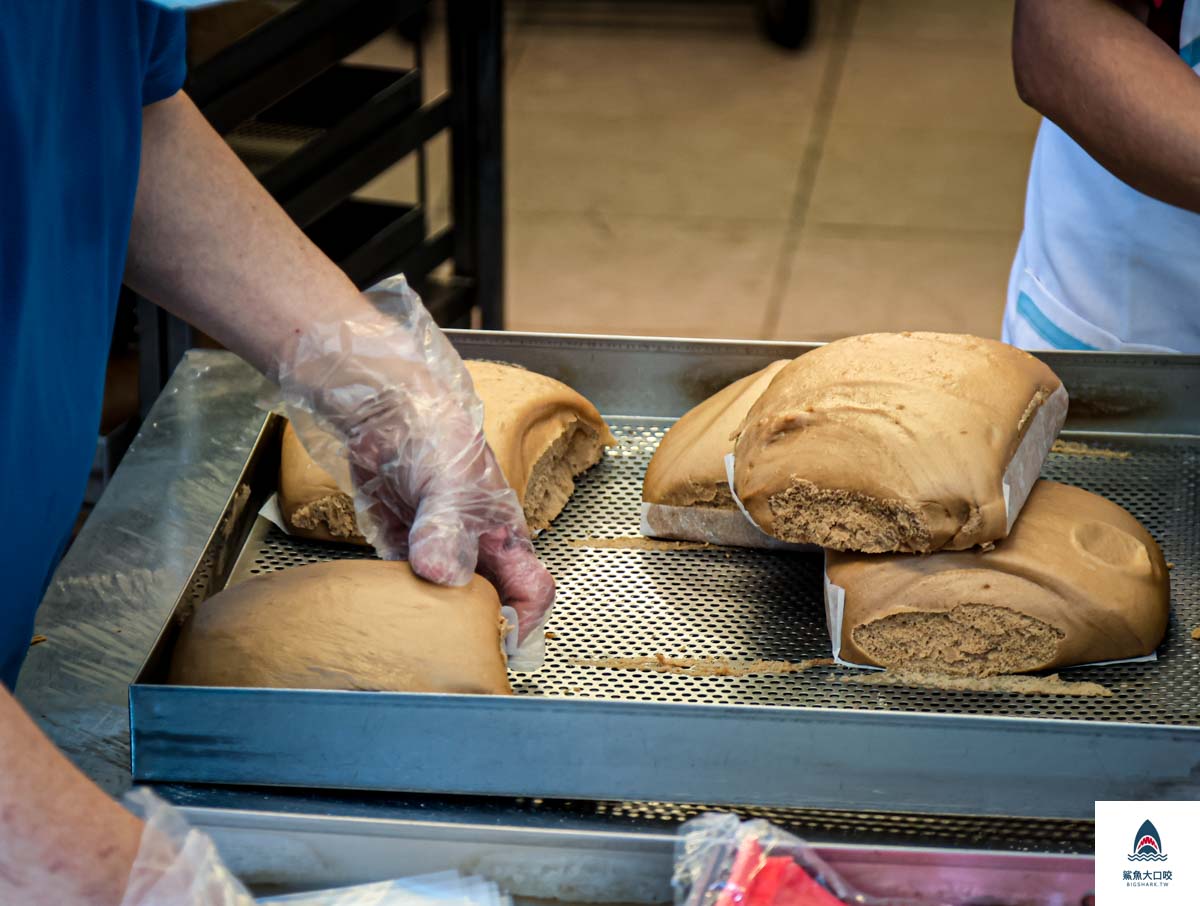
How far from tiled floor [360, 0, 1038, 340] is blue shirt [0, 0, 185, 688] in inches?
100

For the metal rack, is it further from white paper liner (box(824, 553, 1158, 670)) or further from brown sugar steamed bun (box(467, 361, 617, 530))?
white paper liner (box(824, 553, 1158, 670))

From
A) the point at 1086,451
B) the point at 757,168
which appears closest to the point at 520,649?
the point at 1086,451

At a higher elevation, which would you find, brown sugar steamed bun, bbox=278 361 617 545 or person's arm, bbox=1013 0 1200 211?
person's arm, bbox=1013 0 1200 211

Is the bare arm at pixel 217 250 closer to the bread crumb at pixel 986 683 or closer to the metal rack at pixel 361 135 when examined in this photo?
the bread crumb at pixel 986 683

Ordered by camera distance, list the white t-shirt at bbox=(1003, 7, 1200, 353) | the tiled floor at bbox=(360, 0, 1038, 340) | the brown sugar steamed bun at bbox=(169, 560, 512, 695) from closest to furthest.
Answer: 1. the brown sugar steamed bun at bbox=(169, 560, 512, 695)
2. the white t-shirt at bbox=(1003, 7, 1200, 353)
3. the tiled floor at bbox=(360, 0, 1038, 340)

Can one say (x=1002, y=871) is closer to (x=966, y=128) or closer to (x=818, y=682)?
(x=818, y=682)

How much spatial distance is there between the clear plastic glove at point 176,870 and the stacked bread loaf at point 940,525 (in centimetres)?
53

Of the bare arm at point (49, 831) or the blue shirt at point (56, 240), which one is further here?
the blue shirt at point (56, 240)

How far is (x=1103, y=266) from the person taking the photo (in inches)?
62.6

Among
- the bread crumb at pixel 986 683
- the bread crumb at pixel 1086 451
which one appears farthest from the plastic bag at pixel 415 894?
the bread crumb at pixel 1086 451

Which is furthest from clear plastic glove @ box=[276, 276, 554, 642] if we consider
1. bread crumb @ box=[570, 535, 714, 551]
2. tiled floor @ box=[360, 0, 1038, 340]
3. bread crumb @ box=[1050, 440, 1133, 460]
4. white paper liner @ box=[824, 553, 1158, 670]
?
tiled floor @ box=[360, 0, 1038, 340]

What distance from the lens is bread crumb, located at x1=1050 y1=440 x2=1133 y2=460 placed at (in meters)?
1.36

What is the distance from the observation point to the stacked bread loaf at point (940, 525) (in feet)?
3.51

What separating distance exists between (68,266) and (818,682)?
2.13 ft
